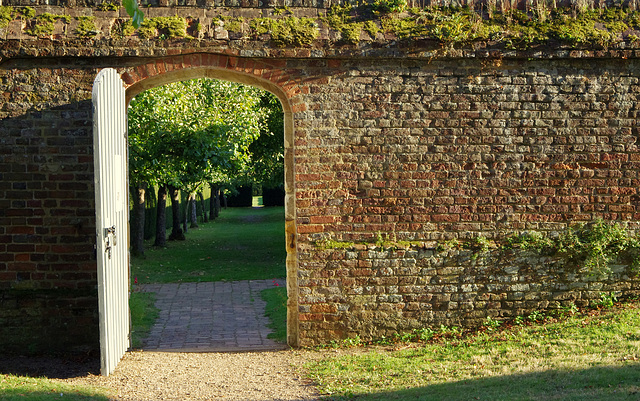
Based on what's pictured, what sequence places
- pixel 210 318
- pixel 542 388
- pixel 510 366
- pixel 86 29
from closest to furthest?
pixel 542 388
pixel 510 366
pixel 86 29
pixel 210 318

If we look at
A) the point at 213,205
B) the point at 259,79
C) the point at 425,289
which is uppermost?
the point at 259,79

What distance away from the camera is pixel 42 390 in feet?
17.1

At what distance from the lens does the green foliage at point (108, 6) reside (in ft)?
21.5

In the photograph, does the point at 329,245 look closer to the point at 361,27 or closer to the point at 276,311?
the point at 361,27

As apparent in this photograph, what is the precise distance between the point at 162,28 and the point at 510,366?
15.6 ft

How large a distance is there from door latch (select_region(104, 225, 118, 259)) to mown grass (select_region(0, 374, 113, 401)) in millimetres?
1174

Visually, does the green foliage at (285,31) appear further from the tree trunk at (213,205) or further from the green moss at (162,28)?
the tree trunk at (213,205)

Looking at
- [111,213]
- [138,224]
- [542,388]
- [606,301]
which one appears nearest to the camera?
[542,388]

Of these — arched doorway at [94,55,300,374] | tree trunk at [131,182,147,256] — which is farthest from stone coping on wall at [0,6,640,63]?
tree trunk at [131,182,147,256]

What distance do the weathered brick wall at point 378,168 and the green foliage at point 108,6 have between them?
170 mm

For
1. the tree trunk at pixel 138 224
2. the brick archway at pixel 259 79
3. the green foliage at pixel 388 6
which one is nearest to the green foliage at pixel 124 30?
the brick archway at pixel 259 79

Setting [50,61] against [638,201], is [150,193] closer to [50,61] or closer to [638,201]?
[50,61]

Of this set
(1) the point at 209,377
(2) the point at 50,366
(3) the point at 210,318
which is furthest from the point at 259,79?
(3) the point at 210,318

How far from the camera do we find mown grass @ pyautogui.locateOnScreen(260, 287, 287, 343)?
776 centimetres
